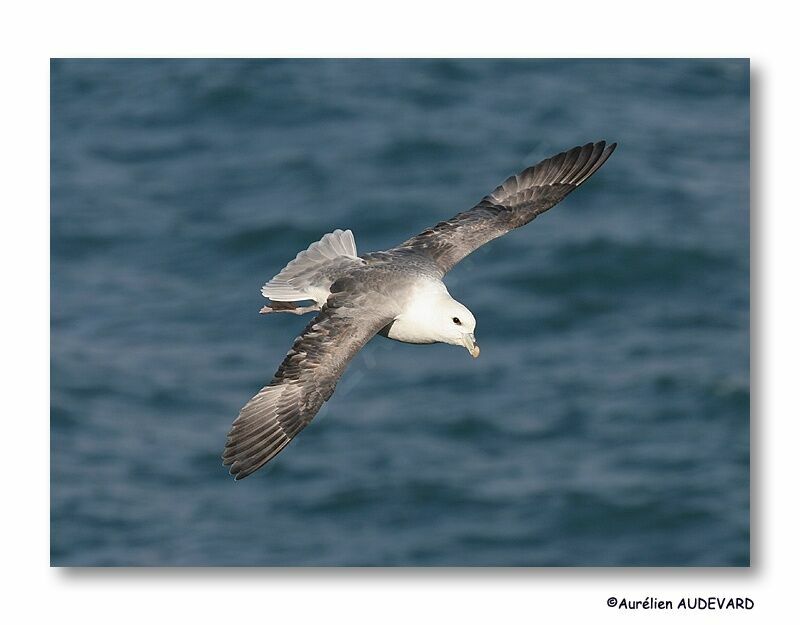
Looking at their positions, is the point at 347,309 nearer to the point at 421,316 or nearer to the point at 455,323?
the point at 421,316

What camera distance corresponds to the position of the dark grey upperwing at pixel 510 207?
20.4 ft

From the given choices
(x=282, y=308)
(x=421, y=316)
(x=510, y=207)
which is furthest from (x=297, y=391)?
(x=510, y=207)

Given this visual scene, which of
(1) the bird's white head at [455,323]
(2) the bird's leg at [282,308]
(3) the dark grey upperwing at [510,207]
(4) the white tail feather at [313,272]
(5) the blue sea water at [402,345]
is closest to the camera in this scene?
(1) the bird's white head at [455,323]

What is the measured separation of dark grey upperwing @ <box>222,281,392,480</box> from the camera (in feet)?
17.2

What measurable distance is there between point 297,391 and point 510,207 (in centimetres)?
173

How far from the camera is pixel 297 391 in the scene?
5.32 m

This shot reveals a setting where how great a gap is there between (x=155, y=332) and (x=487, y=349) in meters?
2.51

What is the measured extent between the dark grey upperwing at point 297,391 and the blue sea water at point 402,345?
14.1ft

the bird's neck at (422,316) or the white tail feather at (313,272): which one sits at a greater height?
the white tail feather at (313,272)

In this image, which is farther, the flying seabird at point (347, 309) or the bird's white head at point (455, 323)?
the bird's white head at point (455, 323)

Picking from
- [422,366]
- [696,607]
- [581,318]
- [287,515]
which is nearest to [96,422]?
[287,515]

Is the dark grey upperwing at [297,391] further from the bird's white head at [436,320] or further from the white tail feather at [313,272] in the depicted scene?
the white tail feather at [313,272]

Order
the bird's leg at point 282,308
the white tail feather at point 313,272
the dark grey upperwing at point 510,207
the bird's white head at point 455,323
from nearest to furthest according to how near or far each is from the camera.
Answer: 1. the bird's white head at point 455,323
2. the white tail feather at point 313,272
3. the bird's leg at point 282,308
4. the dark grey upperwing at point 510,207

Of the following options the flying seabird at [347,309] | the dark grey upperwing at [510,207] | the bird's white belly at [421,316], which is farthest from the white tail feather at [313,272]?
the bird's white belly at [421,316]
